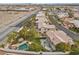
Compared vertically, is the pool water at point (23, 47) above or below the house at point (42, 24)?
below

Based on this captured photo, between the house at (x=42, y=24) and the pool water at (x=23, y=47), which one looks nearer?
the pool water at (x=23, y=47)

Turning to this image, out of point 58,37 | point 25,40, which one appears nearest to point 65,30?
point 58,37

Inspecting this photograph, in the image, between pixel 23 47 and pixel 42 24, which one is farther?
pixel 42 24

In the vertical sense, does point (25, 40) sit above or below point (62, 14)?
below

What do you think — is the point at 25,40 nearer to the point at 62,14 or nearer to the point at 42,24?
the point at 42,24

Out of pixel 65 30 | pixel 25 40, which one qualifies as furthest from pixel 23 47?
pixel 65 30

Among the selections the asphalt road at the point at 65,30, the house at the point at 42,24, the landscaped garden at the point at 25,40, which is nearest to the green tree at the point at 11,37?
the landscaped garden at the point at 25,40

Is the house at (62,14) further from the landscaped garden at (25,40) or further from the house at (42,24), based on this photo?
the landscaped garden at (25,40)

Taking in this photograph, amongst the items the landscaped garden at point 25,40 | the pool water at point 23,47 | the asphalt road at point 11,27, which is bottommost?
the pool water at point 23,47

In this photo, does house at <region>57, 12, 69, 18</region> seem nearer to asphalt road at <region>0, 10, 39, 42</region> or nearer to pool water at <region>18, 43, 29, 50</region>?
asphalt road at <region>0, 10, 39, 42</region>
